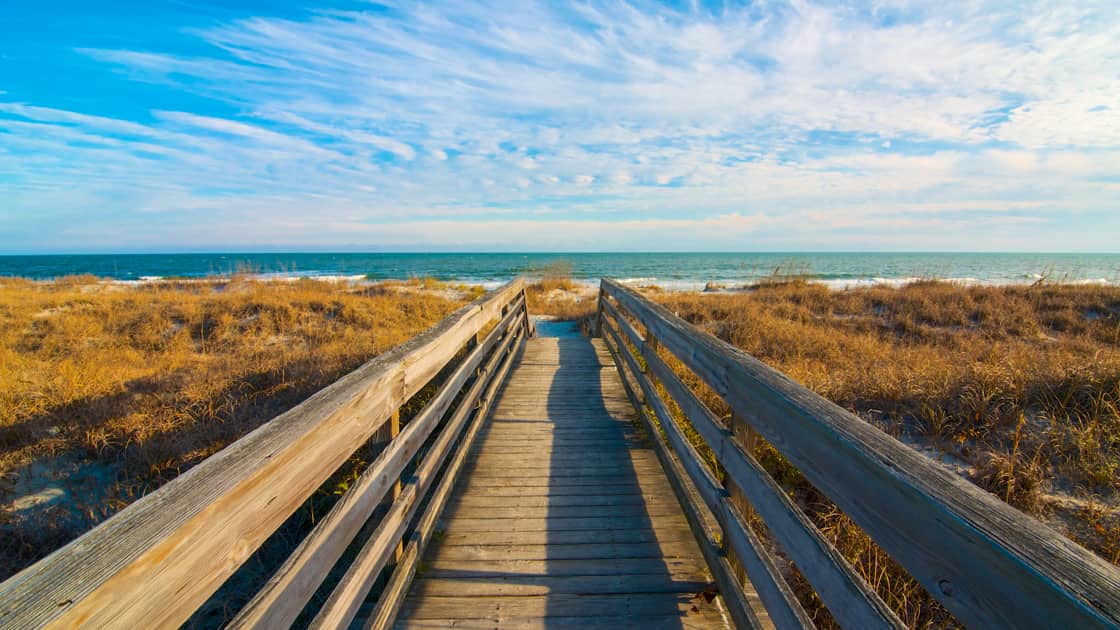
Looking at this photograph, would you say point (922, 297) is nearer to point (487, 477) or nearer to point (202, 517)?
point (487, 477)

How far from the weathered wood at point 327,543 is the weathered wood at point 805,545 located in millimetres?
1385

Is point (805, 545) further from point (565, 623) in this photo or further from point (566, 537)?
point (566, 537)

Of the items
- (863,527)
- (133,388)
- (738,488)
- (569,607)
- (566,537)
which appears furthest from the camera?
(133,388)

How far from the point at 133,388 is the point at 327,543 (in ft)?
18.4

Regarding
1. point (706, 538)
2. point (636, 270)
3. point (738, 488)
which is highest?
point (636, 270)

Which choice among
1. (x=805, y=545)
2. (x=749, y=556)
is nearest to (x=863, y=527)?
(x=805, y=545)

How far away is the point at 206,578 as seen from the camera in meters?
0.97

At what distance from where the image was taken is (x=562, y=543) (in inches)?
101

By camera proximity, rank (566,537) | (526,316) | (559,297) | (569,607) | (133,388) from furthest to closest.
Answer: (559,297)
(526,316)
(133,388)
(566,537)
(569,607)

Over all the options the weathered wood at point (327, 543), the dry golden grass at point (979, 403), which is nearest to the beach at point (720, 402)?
the dry golden grass at point (979, 403)

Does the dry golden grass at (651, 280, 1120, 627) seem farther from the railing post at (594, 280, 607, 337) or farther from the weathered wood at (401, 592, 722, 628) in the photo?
the railing post at (594, 280, 607, 337)

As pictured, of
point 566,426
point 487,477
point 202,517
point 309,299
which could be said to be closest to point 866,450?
point 202,517

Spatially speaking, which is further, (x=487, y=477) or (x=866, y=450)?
(x=487, y=477)

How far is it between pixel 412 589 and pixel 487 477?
3.73 ft
